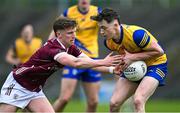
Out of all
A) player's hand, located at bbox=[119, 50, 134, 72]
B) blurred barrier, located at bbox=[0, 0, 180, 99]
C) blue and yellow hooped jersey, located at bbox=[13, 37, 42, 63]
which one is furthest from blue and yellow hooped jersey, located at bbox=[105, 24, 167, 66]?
blurred barrier, located at bbox=[0, 0, 180, 99]

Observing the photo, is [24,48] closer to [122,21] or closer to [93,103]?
[122,21]

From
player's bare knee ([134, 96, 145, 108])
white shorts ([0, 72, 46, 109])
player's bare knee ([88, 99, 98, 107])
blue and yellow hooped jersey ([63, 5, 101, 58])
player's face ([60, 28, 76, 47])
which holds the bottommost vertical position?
player's bare knee ([88, 99, 98, 107])

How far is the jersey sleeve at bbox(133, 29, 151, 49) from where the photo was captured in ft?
29.4

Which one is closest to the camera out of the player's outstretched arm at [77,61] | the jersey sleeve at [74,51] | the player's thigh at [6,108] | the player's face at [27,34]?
the player's outstretched arm at [77,61]

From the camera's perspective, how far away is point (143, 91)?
903cm

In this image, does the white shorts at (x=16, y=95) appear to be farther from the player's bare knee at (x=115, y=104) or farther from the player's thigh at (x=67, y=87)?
the player's thigh at (x=67, y=87)

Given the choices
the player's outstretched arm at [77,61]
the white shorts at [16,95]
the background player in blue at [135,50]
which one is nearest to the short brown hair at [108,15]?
the background player in blue at [135,50]

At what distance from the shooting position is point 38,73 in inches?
343

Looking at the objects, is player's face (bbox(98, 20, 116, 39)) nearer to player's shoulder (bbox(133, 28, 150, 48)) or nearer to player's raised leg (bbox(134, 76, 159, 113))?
player's shoulder (bbox(133, 28, 150, 48))

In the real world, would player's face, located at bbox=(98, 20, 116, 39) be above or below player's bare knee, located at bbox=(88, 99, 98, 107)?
above

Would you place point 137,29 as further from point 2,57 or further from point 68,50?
point 2,57

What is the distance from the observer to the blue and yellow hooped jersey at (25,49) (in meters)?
15.0

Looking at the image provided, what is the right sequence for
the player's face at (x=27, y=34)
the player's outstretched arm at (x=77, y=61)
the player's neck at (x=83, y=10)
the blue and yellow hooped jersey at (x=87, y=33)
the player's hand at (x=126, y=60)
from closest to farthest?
the player's outstretched arm at (x=77, y=61)
the player's hand at (x=126, y=60)
the blue and yellow hooped jersey at (x=87, y=33)
the player's neck at (x=83, y=10)
the player's face at (x=27, y=34)

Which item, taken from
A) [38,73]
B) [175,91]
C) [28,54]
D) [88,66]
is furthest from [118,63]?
[175,91]
